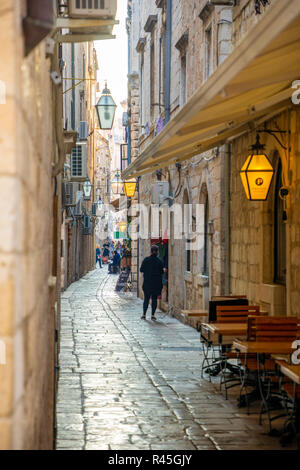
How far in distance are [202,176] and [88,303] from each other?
8957 millimetres

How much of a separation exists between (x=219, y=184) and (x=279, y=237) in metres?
3.02

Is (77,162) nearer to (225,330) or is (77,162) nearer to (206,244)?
(206,244)

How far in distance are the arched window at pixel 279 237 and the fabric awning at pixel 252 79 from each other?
168cm

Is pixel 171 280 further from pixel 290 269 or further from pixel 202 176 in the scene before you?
pixel 290 269

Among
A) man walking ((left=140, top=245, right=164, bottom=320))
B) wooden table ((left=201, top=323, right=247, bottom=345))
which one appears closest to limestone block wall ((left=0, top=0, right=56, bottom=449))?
wooden table ((left=201, top=323, right=247, bottom=345))

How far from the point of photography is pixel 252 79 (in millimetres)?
5684

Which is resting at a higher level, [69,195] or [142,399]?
[69,195]

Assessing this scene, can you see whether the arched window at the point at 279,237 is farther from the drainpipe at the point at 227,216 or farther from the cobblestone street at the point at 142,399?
the drainpipe at the point at 227,216

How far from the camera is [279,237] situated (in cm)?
1086

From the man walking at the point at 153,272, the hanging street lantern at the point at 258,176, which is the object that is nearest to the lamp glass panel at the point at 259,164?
the hanging street lantern at the point at 258,176

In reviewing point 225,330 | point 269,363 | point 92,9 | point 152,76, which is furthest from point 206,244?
point 152,76

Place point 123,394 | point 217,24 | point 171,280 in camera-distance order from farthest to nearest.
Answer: point 171,280
point 217,24
point 123,394

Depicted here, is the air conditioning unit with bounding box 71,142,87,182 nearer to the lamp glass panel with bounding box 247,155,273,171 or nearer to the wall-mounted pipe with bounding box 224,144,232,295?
the wall-mounted pipe with bounding box 224,144,232,295
